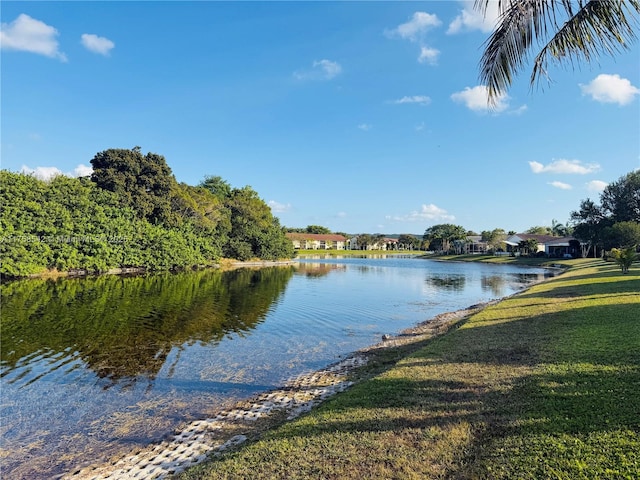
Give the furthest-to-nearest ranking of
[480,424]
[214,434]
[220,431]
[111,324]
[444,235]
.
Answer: [444,235] < [111,324] < [220,431] < [214,434] < [480,424]

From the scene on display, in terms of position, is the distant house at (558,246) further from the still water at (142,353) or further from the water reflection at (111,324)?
the water reflection at (111,324)

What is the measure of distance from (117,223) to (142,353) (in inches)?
1330

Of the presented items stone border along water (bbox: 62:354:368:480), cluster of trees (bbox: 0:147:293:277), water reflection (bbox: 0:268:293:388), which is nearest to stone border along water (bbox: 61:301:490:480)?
stone border along water (bbox: 62:354:368:480)

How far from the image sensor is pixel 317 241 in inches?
5448

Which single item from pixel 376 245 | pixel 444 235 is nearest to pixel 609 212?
pixel 444 235

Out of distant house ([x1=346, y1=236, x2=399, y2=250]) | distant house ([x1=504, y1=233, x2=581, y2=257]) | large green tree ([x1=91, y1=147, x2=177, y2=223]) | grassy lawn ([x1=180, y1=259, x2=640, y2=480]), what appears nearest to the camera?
grassy lawn ([x1=180, y1=259, x2=640, y2=480])

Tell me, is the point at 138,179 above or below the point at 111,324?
above

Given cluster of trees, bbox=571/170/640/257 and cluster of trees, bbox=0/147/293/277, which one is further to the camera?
cluster of trees, bbox=571/170/640/257

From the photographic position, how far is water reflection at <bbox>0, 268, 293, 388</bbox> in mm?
11039

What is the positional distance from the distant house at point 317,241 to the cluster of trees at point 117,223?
62.7 m

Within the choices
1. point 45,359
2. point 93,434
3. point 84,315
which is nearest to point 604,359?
point 93,434

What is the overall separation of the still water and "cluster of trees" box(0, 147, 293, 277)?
377 inches

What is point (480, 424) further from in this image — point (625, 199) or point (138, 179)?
point (625, 199)

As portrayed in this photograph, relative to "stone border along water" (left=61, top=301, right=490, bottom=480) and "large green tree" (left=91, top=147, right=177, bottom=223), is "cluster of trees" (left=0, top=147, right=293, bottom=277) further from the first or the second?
"stone border along water" (left=61, top=301, right=490, bottom=480)
